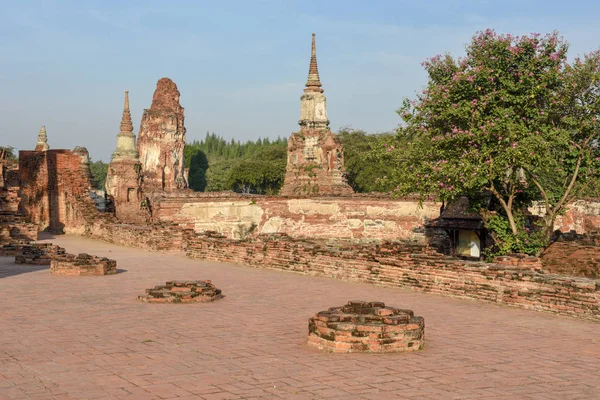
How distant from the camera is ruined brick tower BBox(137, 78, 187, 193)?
49.6 meters

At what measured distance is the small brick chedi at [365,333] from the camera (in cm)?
630

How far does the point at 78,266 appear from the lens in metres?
12.4

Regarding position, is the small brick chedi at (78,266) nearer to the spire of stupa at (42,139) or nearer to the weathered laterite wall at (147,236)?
the weathered laterite wall at (147,236)

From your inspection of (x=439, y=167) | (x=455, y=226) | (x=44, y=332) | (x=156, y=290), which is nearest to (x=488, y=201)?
(x=455, y=226)

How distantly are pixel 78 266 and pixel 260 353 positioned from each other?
7.05 m

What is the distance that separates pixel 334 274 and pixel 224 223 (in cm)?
1352

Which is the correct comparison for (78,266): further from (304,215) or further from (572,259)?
(304,215)

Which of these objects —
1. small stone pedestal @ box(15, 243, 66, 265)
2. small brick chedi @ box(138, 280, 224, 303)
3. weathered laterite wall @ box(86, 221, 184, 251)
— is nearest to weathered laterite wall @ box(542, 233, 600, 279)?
small brick chedi @ box(138, 280, 224, 303)

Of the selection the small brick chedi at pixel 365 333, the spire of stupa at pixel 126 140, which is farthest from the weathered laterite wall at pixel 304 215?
the small brick chedi at pixel 365 333

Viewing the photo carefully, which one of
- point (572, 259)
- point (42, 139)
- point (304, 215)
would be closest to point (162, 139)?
point (42, 139)

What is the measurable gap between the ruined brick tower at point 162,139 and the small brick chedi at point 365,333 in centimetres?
4365

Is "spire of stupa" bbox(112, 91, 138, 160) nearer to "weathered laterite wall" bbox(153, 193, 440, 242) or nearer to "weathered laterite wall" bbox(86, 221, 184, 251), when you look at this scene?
"weathered laterite wall" bbox(153, 193, 440, 242)

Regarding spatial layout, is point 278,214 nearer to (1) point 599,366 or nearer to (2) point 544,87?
(2) point 544,87

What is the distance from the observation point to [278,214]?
25.2 metres
